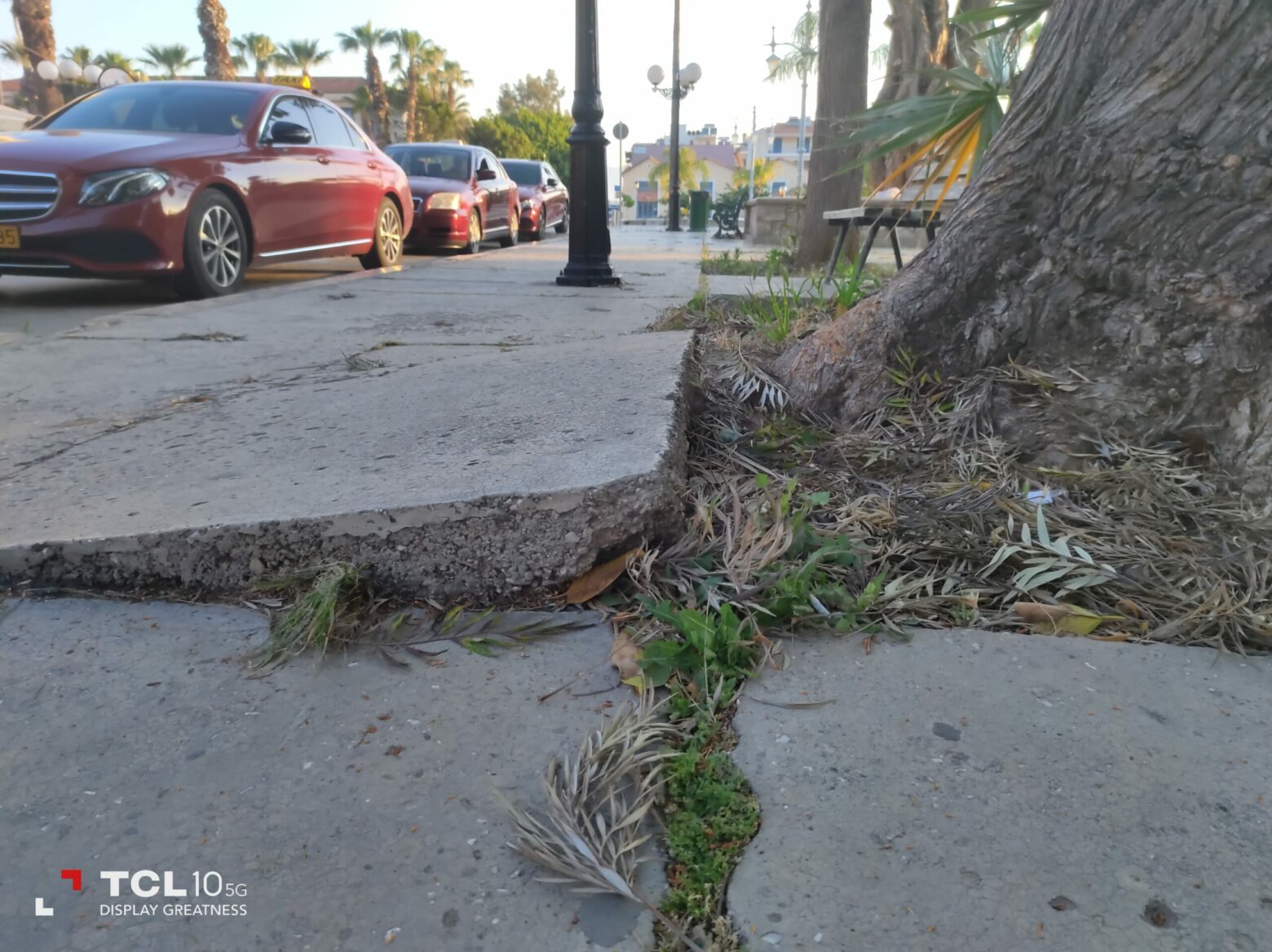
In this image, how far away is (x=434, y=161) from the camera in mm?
11625

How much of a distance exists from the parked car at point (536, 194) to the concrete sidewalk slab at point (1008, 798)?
590 inches

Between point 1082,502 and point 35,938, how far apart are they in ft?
6.04

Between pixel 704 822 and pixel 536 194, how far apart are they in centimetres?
1589

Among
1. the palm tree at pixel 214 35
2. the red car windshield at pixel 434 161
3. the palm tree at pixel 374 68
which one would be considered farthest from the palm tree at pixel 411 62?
the red car windshield at pixel 434 161

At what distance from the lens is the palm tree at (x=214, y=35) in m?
26.1

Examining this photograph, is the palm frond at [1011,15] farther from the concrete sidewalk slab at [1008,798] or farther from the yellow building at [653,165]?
the yellow building at [653,165]

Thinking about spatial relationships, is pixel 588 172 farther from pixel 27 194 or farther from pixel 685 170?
pixel 685 170

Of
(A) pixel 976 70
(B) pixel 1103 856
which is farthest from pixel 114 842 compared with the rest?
(A) pixel 976 70

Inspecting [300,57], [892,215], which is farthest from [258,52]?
[892,215]

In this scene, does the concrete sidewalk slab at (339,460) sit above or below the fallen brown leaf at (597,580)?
above

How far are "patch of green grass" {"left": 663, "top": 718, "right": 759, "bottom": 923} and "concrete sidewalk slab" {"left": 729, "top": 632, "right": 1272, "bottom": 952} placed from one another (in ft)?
0.07

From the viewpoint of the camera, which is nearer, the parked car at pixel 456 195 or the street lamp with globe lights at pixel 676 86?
the parked car at pixel 456 195

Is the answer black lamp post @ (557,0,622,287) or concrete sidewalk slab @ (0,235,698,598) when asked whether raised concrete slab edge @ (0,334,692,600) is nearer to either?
concrete sidewalk slab @ (0,235,698,598)

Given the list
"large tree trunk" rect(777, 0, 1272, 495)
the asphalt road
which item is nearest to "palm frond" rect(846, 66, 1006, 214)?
"large tree trunk" rect(777, 0, 1272, 495)
